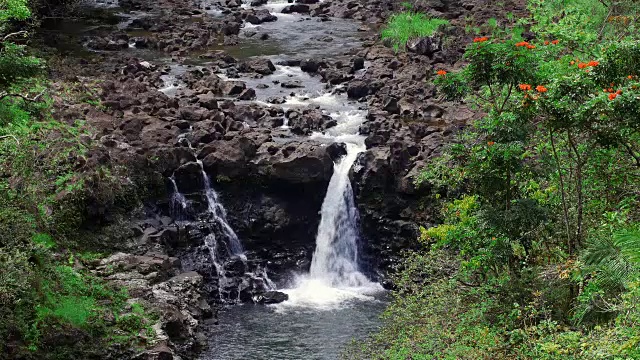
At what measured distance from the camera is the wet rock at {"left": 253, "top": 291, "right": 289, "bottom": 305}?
25438 millimetres

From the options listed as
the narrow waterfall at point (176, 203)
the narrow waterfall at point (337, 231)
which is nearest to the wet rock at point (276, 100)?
the narrow waterfall at point (337, 231)

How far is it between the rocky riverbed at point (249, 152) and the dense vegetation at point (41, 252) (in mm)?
1040

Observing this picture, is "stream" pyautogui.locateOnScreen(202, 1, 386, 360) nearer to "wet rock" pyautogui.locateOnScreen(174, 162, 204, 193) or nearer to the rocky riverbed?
the rocky riverbed

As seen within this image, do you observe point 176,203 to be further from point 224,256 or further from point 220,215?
point 224,256

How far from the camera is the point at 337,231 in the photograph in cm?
2834

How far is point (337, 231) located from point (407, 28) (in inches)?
697

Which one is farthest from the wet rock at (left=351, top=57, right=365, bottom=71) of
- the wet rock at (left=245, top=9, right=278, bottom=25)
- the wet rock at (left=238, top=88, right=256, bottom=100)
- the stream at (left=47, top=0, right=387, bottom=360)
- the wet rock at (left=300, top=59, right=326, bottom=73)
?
the wet rock at (left=245, top=9, right=278, bottom=25)

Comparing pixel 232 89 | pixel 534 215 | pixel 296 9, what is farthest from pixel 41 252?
pixel 296 9

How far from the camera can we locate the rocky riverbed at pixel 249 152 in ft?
82.9

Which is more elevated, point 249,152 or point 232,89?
point 232,89

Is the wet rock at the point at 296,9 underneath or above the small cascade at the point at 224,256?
above

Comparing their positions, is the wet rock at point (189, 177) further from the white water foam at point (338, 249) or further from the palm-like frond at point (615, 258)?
the palm-like frond at point (615, 258)

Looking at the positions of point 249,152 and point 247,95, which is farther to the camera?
point 247,95

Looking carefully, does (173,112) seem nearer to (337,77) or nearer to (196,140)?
(196,140)
